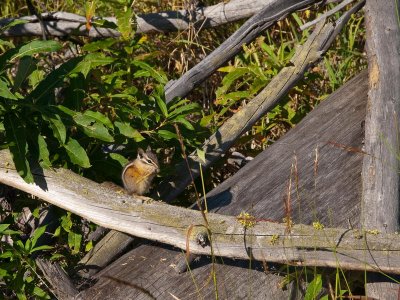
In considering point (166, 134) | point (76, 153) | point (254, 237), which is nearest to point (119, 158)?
point (166, 134)

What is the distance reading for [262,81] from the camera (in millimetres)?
5609

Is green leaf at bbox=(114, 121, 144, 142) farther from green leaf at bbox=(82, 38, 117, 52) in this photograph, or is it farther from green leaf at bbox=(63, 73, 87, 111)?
green leaf at bbox=(82, 38, 117, 52)

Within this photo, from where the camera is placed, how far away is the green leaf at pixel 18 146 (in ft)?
12.6

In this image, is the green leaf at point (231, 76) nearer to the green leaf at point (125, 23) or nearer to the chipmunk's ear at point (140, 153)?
the green leaf at point (125, 23)

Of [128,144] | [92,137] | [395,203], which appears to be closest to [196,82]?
[128,144]

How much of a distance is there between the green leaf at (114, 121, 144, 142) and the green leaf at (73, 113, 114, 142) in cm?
19

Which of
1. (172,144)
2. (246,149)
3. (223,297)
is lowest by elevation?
(246,149)

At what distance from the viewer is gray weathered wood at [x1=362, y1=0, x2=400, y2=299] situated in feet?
13.4

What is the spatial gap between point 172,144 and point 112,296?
3.46 feet

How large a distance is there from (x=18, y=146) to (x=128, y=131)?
575 millimetres

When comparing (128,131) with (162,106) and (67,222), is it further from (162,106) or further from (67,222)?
(67,222)

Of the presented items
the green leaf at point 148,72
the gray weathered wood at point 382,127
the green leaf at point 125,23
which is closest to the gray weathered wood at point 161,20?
the green leaf at point 125,23

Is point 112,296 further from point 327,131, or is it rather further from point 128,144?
point 327,131

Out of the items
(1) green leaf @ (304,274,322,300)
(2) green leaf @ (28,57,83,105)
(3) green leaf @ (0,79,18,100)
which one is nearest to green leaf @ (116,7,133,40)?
(2) green leaf @ (28,57,83,105)
